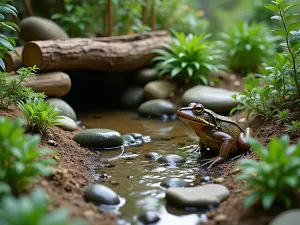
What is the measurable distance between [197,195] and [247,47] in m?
5.80

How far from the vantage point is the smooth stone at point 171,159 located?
545cm

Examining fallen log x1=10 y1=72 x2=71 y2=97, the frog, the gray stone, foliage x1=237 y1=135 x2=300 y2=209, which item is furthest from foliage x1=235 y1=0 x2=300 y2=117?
fallen log x1=10 y1=72 x2=71 y2=97

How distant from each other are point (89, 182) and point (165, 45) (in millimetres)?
4641

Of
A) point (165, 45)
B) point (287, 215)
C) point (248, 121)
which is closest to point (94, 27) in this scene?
point (165, 45)

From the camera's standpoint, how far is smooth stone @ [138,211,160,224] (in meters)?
3.90

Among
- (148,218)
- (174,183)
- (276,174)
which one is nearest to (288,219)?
(276,174)

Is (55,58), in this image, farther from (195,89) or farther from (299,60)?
(299,60)

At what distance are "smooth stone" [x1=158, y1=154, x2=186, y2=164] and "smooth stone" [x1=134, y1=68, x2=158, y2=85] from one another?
11.3ft

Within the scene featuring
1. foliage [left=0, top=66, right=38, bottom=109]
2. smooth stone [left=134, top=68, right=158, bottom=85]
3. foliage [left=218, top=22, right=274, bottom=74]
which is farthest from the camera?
foliage [left=218, top=22, right=274, bottom=74]

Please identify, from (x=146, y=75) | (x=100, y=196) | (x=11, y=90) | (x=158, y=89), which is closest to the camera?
(x=100, y=196)

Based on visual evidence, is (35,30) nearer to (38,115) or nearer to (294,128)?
(38,115)

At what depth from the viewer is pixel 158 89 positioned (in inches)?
331

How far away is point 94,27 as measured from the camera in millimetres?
9477

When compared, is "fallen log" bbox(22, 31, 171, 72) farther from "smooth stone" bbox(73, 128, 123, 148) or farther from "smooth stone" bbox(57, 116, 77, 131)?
"smooth stone" bbox(73, 128, 123, 148)
